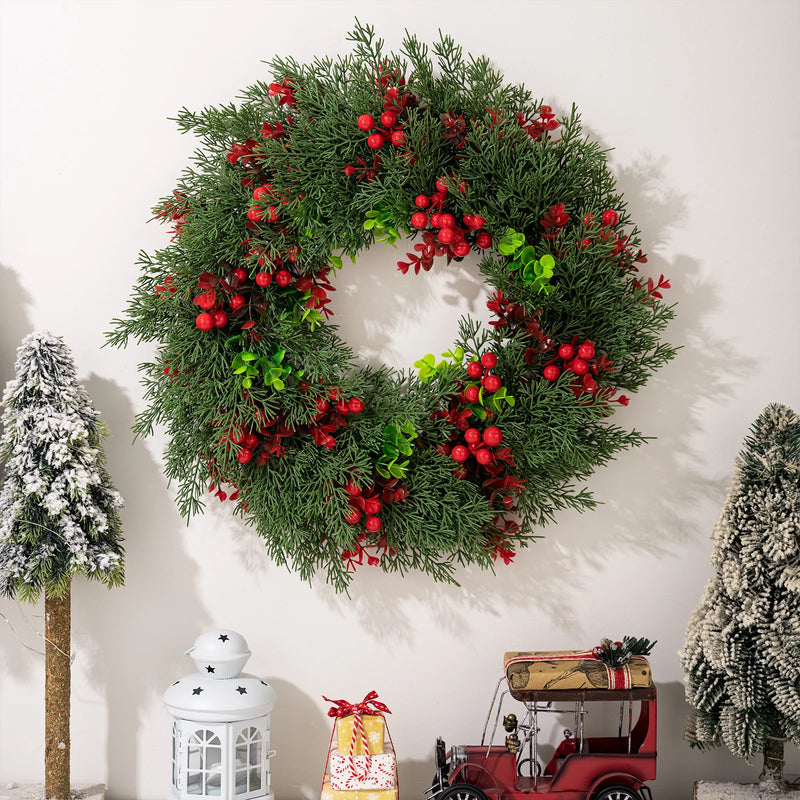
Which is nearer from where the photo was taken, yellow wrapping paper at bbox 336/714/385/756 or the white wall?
yellow wrapping paper at bbox 336/714/385/756

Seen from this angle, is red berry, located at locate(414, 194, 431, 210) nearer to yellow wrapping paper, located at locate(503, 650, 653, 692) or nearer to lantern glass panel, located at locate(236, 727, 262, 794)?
yellow wrapping paper, located at locate(503, 650, 653, 692)

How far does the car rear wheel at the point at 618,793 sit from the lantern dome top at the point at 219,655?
0.70 m

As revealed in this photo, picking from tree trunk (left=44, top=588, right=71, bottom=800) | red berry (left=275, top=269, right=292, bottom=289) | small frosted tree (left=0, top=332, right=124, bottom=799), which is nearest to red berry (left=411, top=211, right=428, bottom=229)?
red berry (left=275, top=269, right=292, bottom=289)

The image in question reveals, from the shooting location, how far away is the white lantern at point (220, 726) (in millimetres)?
1494

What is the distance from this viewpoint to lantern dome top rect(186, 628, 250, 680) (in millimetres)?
1526

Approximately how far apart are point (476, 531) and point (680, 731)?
64 centimetres

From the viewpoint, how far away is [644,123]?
175 cm

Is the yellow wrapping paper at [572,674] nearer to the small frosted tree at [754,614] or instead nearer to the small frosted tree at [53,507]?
the small frosted tree at [754,614]

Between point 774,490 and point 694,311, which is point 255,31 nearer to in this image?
point 694,311

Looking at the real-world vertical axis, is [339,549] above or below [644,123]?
below

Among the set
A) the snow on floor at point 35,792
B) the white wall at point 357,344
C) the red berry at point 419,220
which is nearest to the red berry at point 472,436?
the white wall at point 357,344

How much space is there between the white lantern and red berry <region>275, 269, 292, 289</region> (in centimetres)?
67

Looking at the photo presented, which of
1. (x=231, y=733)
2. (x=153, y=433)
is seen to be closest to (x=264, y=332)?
(x=153, y=433)

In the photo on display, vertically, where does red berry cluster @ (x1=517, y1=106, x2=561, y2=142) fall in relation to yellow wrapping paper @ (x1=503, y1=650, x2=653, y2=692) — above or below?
above
